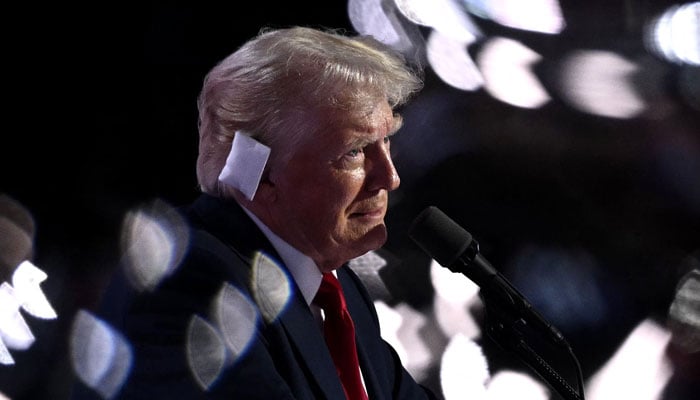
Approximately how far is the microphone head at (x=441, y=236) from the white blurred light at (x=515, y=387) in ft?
3.59

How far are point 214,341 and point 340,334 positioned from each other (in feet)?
0.75

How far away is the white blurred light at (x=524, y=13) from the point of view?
188 centimetres

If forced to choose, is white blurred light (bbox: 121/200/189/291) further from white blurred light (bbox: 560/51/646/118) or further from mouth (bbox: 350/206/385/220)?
white blurred light (bbox: 560/51/646/118)

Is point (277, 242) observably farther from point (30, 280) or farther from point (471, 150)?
point (471, 150)

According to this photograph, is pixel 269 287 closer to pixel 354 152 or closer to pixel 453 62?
pixel 354 152

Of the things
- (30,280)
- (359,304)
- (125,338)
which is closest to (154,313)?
(125,338)

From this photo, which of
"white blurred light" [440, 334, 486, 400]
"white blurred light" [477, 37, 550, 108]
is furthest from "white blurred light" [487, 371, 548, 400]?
"white blurred light" [477, 37, 550, 108]

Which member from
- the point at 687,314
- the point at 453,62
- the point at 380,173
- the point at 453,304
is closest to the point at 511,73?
the point at 453,62

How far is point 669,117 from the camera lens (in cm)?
184

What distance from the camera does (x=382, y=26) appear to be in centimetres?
185

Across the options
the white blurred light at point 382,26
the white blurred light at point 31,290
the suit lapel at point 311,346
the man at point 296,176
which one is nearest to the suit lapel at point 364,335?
the man at point 296,176

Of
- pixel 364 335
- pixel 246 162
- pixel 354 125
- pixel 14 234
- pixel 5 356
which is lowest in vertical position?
pixel 5 356

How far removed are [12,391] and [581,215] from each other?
119cm

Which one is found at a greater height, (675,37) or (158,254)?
(675,37)
